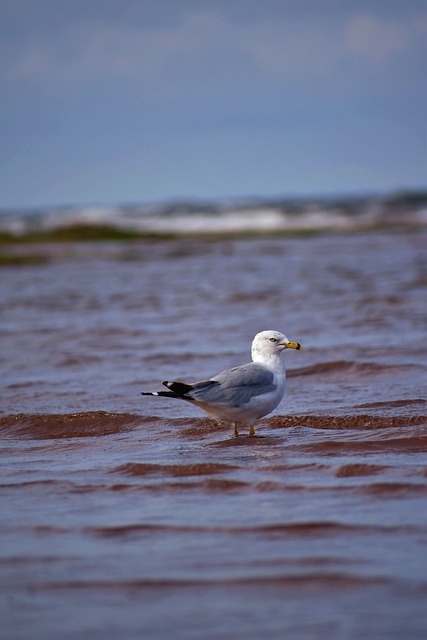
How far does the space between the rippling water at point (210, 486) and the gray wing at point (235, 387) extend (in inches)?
11.7

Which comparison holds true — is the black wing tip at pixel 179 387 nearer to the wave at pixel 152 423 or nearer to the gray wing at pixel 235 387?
the gray wing at pixel 235 387

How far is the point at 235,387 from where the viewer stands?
6785 mm

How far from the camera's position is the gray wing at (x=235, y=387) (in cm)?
671

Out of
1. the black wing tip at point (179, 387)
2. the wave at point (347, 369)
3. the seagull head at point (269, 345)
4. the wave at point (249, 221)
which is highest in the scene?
the wave at point (249, 221)

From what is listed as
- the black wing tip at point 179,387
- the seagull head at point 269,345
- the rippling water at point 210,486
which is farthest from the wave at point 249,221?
the black wing tip at point 179,387

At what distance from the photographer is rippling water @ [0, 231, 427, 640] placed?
3.58m

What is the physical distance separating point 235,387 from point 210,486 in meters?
1.58

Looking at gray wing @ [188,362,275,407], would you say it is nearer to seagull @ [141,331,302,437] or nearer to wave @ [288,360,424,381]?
seagull @ [141,331,302,437]

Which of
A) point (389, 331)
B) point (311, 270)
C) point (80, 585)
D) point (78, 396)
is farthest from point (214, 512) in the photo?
point (311, 270)

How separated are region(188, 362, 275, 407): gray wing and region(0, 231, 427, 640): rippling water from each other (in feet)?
0.98

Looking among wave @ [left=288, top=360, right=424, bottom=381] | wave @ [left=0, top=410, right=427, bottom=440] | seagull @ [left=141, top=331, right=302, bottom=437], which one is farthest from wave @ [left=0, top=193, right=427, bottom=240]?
seagull @ [left=141, top=331, right=302, bottom=437]

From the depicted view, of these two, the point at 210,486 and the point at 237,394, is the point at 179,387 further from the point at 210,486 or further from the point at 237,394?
the point at 210,486

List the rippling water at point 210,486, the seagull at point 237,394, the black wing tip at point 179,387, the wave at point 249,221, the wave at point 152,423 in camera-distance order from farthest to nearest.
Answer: the wave at point 249,221 → the wave at point 152,423 → the seagull at point 237,394 → the black wing tip at point 179,387 → the rippling water at point 210,486

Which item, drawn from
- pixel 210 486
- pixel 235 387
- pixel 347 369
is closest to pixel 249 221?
pixel 347 369
